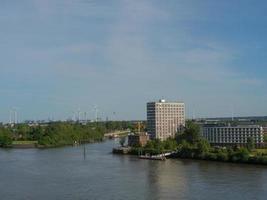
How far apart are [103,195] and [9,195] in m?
1.93

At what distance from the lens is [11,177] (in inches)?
543

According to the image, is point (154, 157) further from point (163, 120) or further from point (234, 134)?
point (163, 120)

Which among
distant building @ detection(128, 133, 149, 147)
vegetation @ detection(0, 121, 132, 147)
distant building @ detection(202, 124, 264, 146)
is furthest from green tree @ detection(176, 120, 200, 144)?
vegetation @ detection(0, 121, 132, 147)

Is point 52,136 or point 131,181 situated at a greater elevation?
point 52,136

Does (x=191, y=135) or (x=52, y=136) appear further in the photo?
(x=52, y=136)

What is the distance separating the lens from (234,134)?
25.8m

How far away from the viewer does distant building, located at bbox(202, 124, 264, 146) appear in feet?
81.4

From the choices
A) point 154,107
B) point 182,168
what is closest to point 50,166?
point 182,168

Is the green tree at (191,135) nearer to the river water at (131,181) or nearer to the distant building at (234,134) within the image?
the distant building at (234,134)

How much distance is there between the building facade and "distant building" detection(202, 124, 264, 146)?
3877 mm

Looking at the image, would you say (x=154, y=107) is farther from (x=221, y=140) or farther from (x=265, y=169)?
(x=265, y=169)

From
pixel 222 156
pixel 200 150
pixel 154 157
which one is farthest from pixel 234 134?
pixel 222 156

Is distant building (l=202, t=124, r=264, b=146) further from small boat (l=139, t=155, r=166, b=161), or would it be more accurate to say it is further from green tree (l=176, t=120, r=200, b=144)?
small boat (l=139, t=155, r=166, b=161)

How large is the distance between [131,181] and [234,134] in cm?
1372
